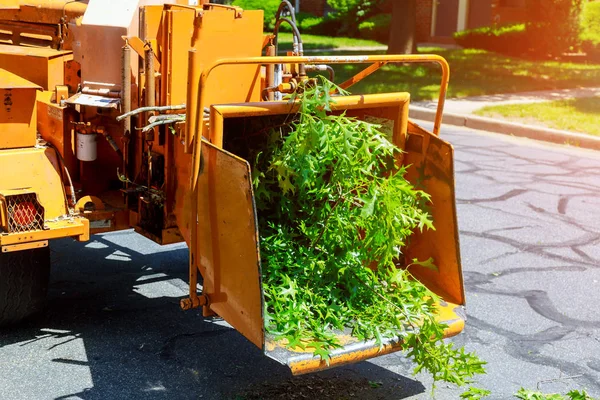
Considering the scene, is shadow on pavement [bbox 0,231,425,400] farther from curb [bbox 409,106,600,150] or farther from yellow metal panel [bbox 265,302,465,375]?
curb [bbox 409,106,600,150]

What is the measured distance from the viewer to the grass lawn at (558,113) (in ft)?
36.5

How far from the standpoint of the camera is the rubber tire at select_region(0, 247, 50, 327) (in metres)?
4.38

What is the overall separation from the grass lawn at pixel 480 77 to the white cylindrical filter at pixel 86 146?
9.30m

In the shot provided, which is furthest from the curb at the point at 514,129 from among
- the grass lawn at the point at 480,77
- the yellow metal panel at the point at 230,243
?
the yellow metal panel at the point at 230,243

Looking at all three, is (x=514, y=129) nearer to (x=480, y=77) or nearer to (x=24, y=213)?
(x=480, y=77)

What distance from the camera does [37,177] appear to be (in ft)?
14.3

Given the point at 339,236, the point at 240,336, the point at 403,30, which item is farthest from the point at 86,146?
the point at 403,30

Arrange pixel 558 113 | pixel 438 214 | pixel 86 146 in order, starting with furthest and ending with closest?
1. pixel 558 113
2. pixel 86 146
3. pixel 438 214

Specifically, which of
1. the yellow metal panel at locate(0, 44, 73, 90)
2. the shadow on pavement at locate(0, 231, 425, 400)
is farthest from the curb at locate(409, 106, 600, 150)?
A: the yellow metal panel at locate(0, 44, 73, 90)

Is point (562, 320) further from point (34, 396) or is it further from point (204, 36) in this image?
point (34, 396)

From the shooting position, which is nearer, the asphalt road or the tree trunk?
the asphalt road

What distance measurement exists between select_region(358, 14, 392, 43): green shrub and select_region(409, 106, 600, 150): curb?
13530 mm

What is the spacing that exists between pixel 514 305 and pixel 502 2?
22.2 metres

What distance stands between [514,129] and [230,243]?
26.8 feet
